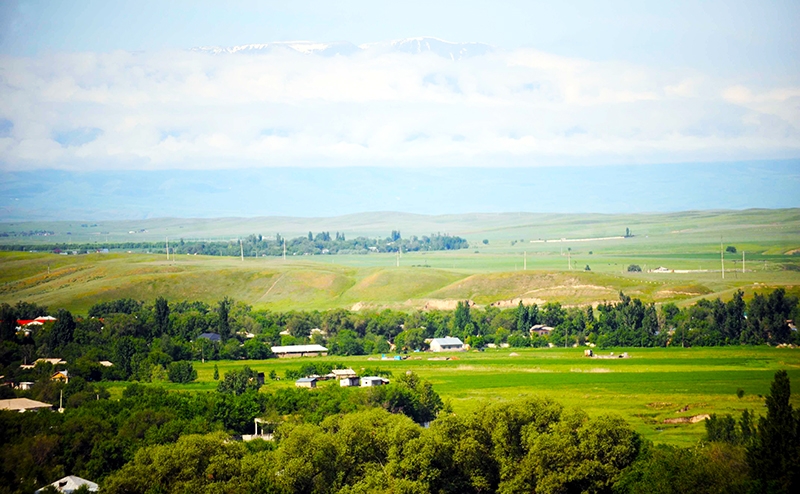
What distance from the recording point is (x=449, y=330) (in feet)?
350

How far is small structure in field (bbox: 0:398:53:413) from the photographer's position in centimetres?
5991

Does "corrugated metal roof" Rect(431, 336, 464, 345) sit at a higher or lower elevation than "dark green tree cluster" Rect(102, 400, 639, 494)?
lower

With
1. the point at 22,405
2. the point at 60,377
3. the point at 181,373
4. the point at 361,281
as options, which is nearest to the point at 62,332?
the point at 60,377

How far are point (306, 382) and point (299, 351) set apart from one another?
2540cm

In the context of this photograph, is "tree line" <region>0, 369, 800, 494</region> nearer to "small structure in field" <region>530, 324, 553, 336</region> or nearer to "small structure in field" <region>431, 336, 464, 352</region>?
"small structure in field" <region>431, 336, 464, 352</region>

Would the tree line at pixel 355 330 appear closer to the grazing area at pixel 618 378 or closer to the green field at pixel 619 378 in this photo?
the grazing area at pixel 618 378

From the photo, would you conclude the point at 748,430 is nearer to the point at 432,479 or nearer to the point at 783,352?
the point at 432,479

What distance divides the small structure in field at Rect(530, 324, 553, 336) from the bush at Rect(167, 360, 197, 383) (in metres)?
38.9

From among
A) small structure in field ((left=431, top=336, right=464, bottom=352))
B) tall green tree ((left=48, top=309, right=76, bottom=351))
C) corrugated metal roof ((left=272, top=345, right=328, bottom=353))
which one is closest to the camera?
tall green tree ((left=48, top=309, right=76, bottom=351))

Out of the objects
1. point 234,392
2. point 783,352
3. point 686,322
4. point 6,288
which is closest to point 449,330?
point 686,322

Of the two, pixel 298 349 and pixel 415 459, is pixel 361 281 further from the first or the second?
pixel 415 459

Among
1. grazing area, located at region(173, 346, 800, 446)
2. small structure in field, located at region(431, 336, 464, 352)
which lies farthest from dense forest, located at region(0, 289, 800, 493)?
small structure in field, located at region(431, 336, 464, 352)

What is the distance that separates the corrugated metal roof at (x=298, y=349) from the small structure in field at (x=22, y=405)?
113ft

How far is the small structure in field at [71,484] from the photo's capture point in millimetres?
43594
